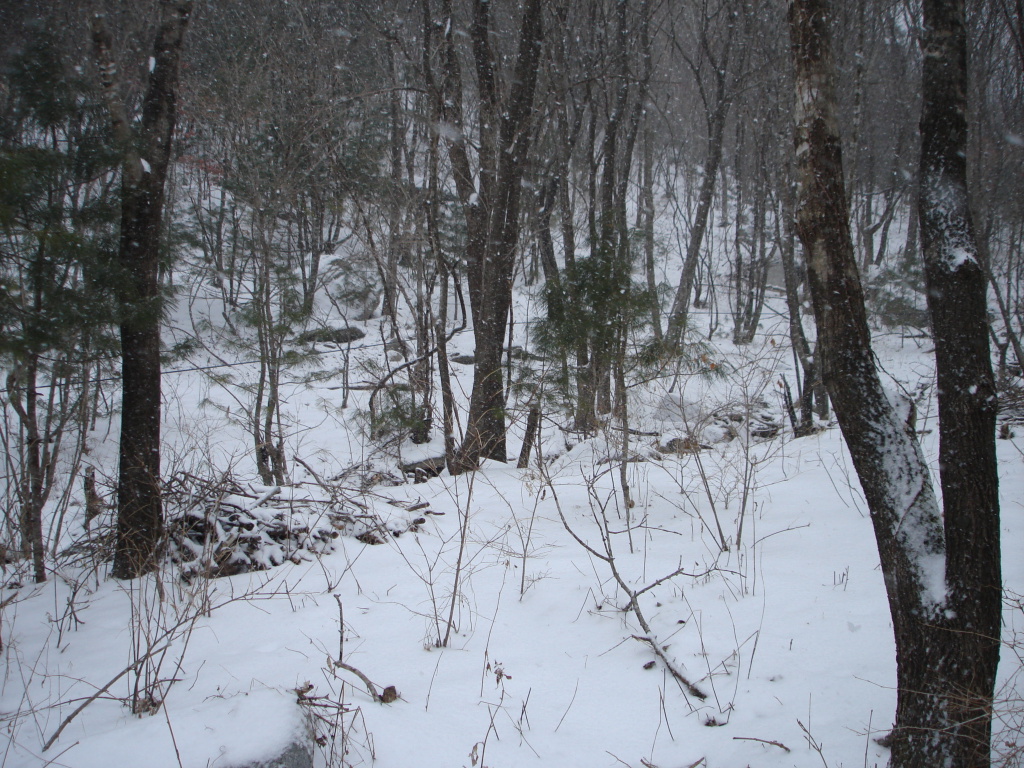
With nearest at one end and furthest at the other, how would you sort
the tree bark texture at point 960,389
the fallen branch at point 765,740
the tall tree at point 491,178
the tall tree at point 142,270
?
the tree bark texture at point 960,389, the fallen branch at point 765,740, the tall tree at point 142,270, the tall tree at point 491,178

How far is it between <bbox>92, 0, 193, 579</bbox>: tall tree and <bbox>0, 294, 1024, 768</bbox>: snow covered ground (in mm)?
559

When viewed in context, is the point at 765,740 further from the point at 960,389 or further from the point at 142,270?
the point at 142,270

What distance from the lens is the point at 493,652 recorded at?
10.2 ft

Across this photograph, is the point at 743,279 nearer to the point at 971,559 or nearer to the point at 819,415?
the point at 819,415

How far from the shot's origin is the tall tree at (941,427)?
1885 mm

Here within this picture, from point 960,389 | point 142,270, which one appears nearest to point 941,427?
point 960,389

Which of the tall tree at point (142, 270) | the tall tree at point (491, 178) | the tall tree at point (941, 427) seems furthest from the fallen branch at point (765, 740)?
the tall tree at point (491, 178)

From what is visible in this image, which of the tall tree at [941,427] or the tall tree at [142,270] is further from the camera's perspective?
the tall tree at [142,270]

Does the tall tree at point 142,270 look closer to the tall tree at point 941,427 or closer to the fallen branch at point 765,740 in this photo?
the fallen branch at point 765,740

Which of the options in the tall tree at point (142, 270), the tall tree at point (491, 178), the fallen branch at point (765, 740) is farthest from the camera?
the tall tree at point (491, 178)

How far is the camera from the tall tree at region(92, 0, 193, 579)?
399cm

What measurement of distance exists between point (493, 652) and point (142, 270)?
3425 millimetres

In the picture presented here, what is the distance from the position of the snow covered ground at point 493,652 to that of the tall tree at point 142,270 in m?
0.56

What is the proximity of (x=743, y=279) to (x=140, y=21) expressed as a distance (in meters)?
17.4
